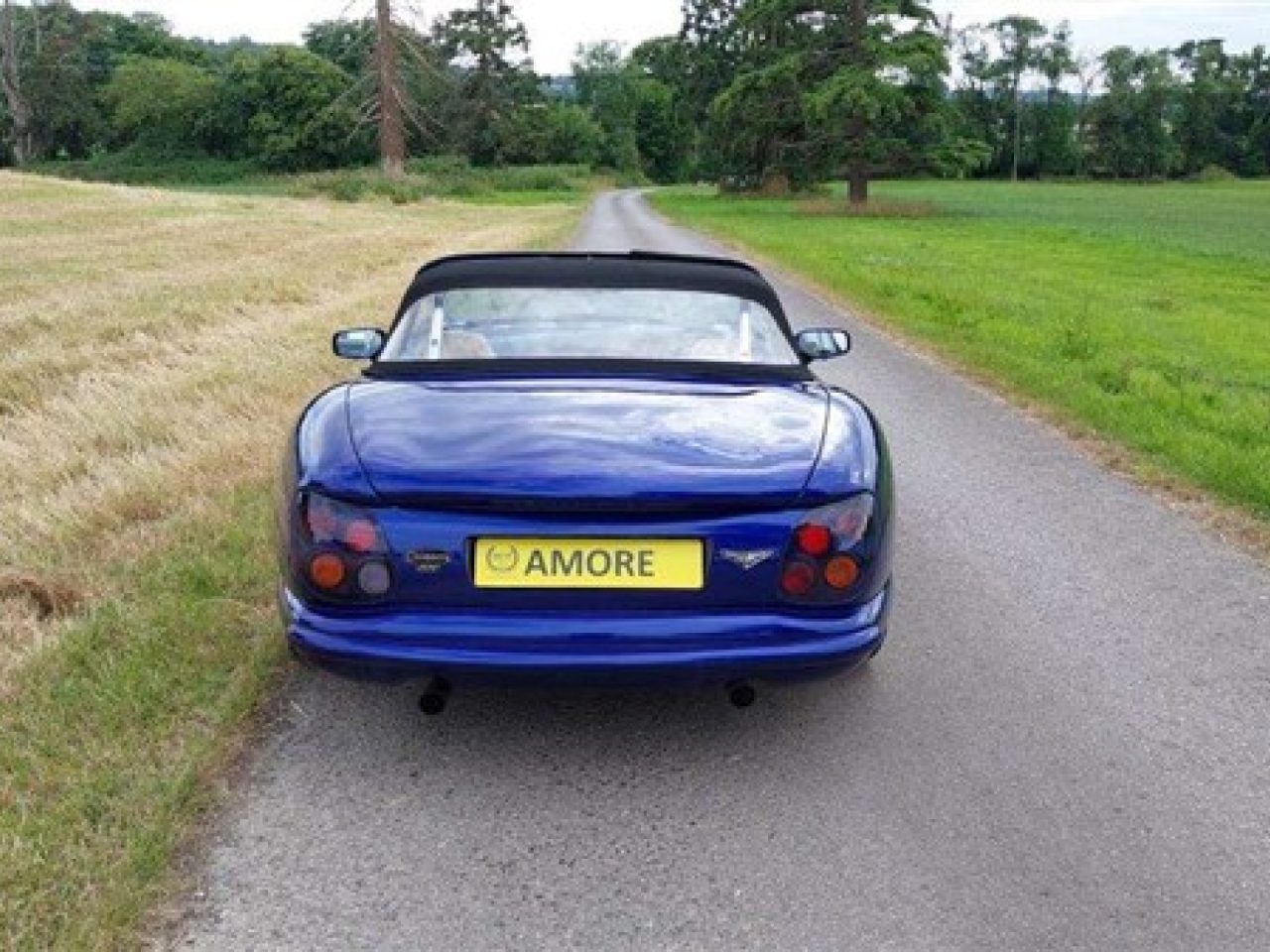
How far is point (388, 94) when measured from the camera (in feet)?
169

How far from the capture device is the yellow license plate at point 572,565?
2896 millimetres

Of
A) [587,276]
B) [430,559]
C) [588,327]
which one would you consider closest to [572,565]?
[430,559]

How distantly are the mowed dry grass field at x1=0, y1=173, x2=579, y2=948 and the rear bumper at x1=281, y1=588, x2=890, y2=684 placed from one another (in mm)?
533

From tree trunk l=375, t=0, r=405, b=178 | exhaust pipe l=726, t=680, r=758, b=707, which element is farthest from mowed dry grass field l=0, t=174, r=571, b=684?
tree trunk l=375, t=0, r=405, b=178

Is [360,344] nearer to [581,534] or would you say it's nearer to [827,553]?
[581,534]

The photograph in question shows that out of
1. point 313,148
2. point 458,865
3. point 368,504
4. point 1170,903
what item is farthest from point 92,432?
point 313,148

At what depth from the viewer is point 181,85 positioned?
8862 cm

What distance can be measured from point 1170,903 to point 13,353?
1025cm

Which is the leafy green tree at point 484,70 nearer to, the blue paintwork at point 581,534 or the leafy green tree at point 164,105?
the leafy green tree at point 164,105

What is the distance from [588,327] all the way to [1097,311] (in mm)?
12277

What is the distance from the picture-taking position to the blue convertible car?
289 centimetres

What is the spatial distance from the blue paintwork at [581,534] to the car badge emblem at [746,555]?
13mm

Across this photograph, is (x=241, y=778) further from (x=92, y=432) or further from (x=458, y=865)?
(x=92, y=432)

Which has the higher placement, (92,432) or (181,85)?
(181,85)
